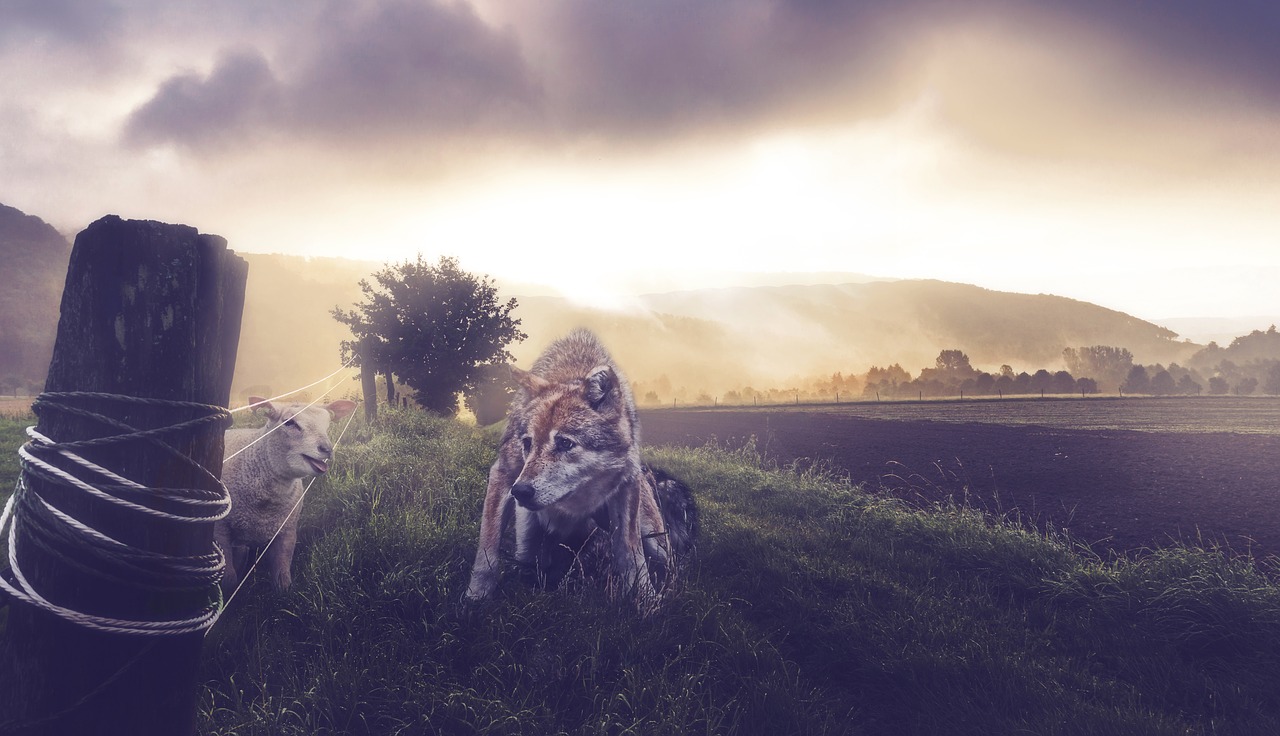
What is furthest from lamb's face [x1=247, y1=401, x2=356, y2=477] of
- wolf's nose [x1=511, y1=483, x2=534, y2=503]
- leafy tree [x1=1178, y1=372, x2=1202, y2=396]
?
leafy tree [x1=1178, y1=372, x2=1202, y2=396]

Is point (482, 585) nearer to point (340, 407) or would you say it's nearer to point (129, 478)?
point (129, 478)

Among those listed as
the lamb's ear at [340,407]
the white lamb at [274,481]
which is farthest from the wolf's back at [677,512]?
the white lamb at [274,481]

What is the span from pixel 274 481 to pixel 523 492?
3.07m

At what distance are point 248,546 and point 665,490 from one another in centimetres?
401

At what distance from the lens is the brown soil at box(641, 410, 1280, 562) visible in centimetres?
687

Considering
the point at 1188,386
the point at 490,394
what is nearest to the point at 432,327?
the point at 490,394

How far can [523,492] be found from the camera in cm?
333

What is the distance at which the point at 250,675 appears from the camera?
121 inches

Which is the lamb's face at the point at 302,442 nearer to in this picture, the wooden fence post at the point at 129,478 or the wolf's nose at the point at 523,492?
the wolf's nose at the point at 523,492

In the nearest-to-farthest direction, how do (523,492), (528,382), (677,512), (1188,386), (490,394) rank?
1. (523,492)
2. (528,382)
3. (677,512)
4. (490,394)
5. (1188,386)

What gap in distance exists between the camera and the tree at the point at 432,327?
15883 mm

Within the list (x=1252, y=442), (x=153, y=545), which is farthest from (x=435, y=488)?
(x=1252, y=442)

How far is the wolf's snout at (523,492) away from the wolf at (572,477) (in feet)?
0.28

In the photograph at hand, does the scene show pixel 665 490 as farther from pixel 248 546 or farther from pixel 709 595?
pixel 248 546
